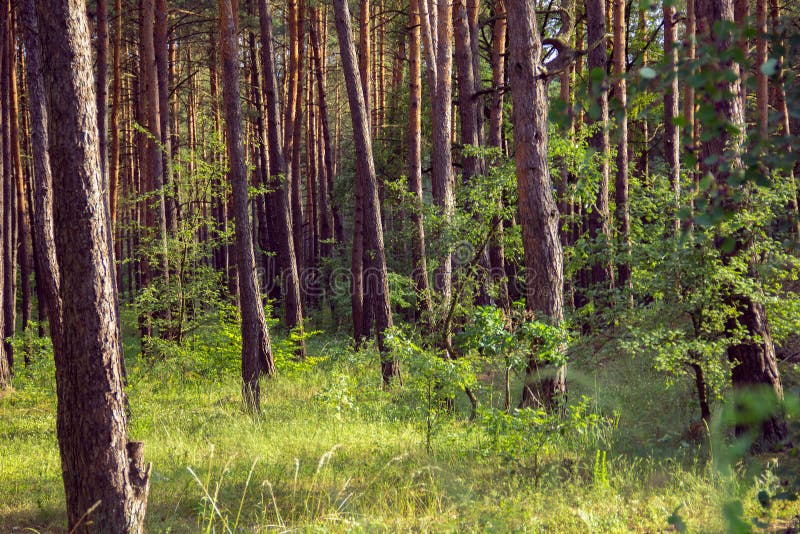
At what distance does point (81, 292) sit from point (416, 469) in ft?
11.4

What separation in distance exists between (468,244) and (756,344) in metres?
3.85

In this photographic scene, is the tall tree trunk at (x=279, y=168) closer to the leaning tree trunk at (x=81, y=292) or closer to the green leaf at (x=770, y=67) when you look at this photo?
the leaning tree trunk at (x=81, y=292)

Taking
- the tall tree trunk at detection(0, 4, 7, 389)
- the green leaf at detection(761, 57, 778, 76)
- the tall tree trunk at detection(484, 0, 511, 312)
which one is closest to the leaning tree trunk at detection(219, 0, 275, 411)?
the tall tree trunk at detection(484, 0, 511, 312)

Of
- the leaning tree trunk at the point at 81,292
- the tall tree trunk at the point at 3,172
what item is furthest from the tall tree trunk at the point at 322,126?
the leaning tree trunk at the point at 81,292

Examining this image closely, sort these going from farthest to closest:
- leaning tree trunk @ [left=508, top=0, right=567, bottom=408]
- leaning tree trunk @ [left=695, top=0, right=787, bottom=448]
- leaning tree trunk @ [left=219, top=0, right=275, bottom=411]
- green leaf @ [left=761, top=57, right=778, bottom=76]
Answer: leaning tree trunk @ [left=219, top=0, right=275, bottom=411]
leaning tree trunk @ [left=508, top=0, right=567, bottom=408]
leaning tree trunk @ [left=695, top=0, right=787, bottom=448]
green leaf @ [left=761, top=57, right=778, bottom=76]

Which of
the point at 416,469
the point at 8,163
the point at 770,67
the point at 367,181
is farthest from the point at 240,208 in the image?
the point at 770,67

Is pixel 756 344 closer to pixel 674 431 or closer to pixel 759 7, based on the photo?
pixel 674 431

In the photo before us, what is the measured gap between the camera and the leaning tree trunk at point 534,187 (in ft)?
26.3

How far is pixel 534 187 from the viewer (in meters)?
8.02

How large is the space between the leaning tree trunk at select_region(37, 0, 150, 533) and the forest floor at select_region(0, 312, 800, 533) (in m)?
0.67

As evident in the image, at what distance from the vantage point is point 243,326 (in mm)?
10883

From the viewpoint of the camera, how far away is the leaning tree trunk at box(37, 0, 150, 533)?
4.37 metres

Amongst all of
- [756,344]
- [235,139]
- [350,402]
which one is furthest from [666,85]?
[235,139]

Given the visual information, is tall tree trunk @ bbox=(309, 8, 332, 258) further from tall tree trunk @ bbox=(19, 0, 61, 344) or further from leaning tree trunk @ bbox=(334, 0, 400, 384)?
tall tree trunk @ bbox=(19, 0, 61, 344)
